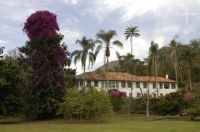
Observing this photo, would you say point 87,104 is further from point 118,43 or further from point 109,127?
point 118,43

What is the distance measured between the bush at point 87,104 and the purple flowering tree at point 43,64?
2.97m

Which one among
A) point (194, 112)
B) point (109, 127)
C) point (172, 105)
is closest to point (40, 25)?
point (172, 105)

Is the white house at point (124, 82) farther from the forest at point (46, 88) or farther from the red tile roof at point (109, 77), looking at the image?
the forest at point (46, 88)

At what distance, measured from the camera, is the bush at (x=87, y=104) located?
46.4 m

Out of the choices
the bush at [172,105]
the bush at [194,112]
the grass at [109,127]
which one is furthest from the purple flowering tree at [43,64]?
the bush at [194,112]

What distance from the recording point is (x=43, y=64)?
167 ft

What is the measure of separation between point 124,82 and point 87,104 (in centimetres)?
4428

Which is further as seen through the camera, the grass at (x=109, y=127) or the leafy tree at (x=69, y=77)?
the leafy tree at (x=69, y=77)

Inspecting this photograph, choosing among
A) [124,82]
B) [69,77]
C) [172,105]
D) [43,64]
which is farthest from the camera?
[124,82]

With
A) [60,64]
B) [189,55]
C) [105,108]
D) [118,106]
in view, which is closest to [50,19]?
[60,64]

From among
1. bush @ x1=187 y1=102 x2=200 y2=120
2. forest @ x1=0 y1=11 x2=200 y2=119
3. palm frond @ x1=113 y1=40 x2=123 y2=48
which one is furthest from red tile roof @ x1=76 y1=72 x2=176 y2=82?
bush @ x1=187 y1=102 x2=200 y2=120

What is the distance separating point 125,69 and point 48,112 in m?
58.6

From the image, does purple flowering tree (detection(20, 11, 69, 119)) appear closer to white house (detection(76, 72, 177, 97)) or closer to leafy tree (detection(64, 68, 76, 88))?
leafy tree (detection(64, 68, 76, 88))

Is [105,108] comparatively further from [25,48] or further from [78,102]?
[25,48]
